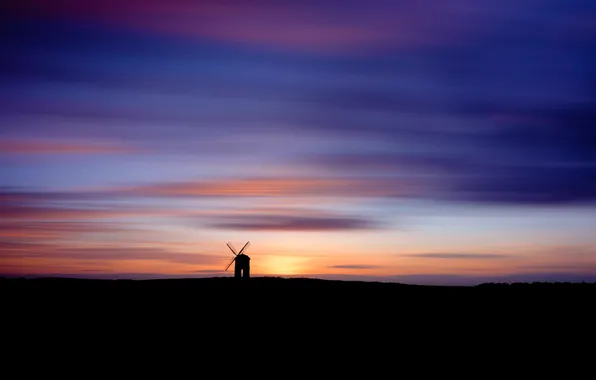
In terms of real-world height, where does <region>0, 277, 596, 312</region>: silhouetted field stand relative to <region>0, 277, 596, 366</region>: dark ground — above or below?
above

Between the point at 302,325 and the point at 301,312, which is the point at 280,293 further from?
the point at 302,325

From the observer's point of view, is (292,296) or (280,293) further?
(280,293)

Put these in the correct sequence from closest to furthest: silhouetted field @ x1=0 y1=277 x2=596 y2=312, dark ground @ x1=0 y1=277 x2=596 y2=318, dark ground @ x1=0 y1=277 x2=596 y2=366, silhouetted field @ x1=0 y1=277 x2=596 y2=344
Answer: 1. dark ground @ x1=0 y1=277 x2=596 y2=366
2. silhouetted field @ x1=0 y1=277 x2=596 y2=344
3. dark ground @ x1=0 y1=277 x2=596 y2=318
4. silhouetted field @ x1=0 y1=277 x2=596 y2=312

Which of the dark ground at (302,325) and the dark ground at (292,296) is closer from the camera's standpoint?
the dark ground at (302,325)

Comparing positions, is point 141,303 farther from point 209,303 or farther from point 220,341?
point 220,341

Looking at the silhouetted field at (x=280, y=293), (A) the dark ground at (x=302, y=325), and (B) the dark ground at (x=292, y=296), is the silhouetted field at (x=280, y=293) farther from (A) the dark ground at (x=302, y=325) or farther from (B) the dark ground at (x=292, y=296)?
(A) the dark ground at (x=302, y=325)

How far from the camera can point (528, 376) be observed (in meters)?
30.8

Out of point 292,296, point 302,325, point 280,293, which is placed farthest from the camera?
point 280,293

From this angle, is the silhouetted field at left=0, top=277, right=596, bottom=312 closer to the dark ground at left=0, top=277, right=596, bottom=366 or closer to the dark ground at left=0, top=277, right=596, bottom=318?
the dark ground at left=0, top=277, right=596, bottom=318

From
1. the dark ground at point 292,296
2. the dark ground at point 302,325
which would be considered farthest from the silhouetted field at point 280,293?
the dark ground at point 302,325

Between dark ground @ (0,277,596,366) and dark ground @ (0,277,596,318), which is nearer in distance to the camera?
dark ground @ (0,277,596,366)

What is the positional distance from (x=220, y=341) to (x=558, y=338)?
18.2 meters

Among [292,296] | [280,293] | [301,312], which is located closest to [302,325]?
[301,312]

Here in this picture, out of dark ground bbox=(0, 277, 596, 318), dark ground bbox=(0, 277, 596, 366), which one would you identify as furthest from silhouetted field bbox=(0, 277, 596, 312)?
dark ground bbox=(0, 277, 596, 366)
